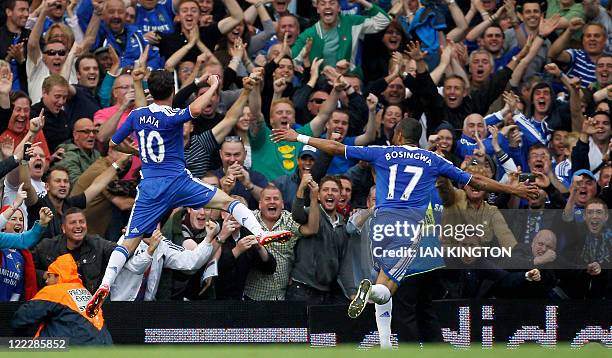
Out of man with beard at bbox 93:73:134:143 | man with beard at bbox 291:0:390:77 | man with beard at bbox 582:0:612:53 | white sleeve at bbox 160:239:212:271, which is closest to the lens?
white sleeve at bbox 160:239:212:271

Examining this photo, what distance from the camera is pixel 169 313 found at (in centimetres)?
1452

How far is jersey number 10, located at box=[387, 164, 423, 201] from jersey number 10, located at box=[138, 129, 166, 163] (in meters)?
2.17

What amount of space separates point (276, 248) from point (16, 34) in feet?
16.6

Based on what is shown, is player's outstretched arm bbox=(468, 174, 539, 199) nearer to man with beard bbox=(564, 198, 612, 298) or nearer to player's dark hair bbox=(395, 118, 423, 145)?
player's dark hair bbox=(395, 118, 423, 145)

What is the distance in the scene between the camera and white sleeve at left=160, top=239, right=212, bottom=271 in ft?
48.1

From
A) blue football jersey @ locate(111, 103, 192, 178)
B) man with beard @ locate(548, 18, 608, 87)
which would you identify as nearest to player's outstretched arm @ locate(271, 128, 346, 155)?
blue football jersey @ locate(111, 103, 192, 178)

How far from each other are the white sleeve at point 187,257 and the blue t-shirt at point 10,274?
1.44m

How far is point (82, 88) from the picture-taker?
17250 millimetres

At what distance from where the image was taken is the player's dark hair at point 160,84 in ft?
45.8

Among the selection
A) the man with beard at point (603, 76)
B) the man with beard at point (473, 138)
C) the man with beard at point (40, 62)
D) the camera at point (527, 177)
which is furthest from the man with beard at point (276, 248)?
the man with beard at point (603, 76)

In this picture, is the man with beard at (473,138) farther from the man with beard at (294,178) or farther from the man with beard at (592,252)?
the man with beard at (294,178)

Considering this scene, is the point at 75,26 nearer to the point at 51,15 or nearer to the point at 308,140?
the point at 51,15

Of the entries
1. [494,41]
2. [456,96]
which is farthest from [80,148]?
[494,41]

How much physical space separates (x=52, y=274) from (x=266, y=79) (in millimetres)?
5226
